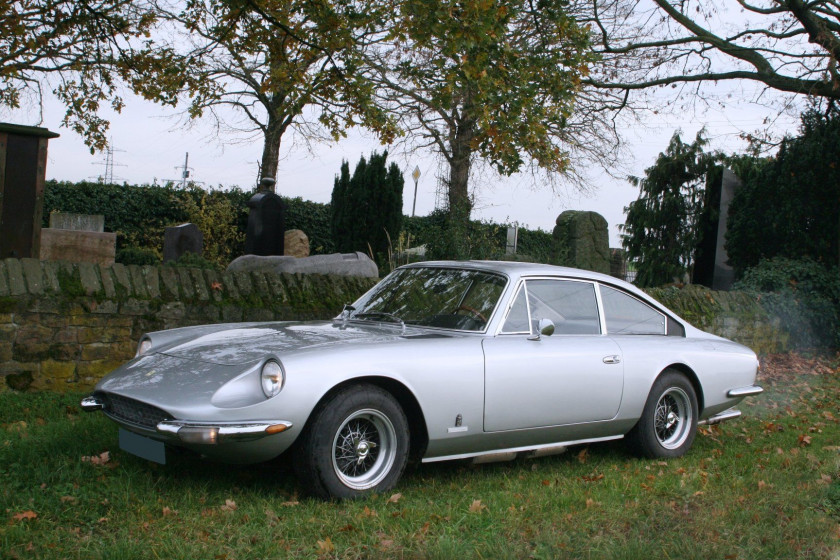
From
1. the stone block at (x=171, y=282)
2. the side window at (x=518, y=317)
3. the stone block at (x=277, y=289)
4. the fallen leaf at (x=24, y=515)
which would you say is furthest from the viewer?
the stone block at (x=277, y=289)

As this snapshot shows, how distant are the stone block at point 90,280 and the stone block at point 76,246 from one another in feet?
25.2

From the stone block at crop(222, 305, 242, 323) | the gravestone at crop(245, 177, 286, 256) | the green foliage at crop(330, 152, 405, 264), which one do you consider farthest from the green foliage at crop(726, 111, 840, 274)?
the stone block at crop(222, 305, 242, 323)

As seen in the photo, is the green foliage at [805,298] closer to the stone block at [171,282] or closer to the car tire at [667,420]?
the car tire at [667,420]

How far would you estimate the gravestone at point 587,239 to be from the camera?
643 inches

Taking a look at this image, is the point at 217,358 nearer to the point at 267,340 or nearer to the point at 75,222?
the point at 267,340

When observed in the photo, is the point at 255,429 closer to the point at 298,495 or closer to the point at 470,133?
the point at 298,495

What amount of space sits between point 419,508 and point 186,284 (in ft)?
12.7

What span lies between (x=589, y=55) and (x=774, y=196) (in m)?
6.89

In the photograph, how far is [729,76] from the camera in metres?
14.7

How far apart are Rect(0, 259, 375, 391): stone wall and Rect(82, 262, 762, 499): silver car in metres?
1.86

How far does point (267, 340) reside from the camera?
14.6 ft

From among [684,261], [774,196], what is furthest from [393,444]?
[684,261]

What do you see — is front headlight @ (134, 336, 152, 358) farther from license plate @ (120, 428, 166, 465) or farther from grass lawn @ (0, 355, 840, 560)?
license plate @ (120, 428, 166, 465)

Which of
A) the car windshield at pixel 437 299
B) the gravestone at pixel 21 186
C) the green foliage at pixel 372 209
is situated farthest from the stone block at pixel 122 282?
the green foliage at pixel 372 209
